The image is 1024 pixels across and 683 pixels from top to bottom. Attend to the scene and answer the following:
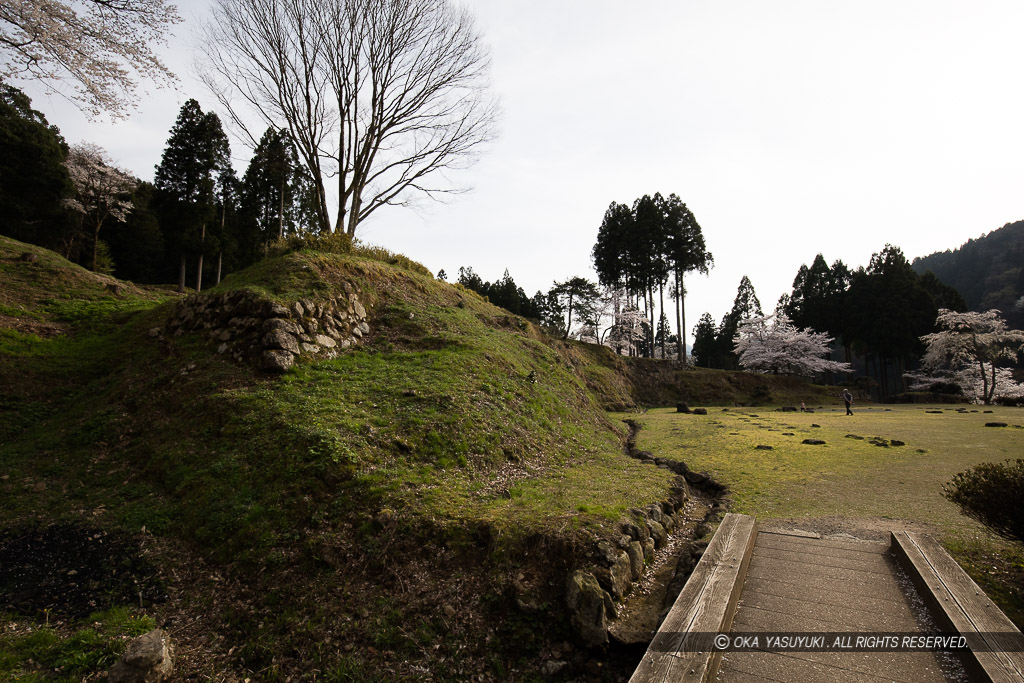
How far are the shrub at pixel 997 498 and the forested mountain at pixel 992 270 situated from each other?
65.9 meters

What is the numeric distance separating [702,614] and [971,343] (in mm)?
43423

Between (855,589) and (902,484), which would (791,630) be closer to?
(855,589)

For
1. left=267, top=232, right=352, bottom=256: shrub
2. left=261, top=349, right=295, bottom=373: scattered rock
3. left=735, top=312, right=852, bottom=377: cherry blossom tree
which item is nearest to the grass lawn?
left=261, top=349, right=295, bottom=373: scattered rock

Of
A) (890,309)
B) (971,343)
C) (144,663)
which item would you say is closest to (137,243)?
(144,663)

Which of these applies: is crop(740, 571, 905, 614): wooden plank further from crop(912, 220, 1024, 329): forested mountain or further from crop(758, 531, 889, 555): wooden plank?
crop(912, 220, 1024, 329): forested mountain

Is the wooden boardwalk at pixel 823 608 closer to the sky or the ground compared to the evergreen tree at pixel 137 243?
closer to the ground

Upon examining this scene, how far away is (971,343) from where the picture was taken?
3186 cm

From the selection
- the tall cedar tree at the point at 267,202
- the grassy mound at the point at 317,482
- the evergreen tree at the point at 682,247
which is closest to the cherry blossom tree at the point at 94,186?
the tall cedar tree at the point at 267,202

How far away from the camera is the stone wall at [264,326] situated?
8719 millimetres

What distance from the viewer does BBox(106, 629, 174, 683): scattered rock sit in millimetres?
3230

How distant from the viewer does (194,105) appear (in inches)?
1027

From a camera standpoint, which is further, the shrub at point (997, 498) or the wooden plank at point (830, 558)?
the wooden plank at point (830, 558)

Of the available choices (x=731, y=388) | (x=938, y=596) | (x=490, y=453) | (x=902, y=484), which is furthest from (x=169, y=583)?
(x=731, y=388)

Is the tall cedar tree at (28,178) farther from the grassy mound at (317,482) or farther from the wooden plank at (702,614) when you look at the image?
the wooden plank at (702,614)
